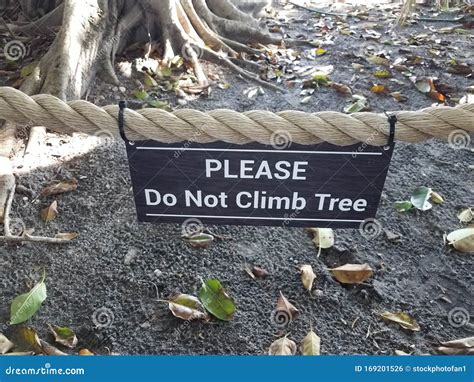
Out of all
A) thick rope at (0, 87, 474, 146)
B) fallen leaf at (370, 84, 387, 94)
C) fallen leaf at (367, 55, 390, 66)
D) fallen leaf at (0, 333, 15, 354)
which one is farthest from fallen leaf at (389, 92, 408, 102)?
fallen leaf at (0, 333, 15, 354)

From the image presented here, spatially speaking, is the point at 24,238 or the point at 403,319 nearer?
the point at 403,319

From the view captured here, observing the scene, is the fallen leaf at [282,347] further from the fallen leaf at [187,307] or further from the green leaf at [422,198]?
the green leaf at [422,198]

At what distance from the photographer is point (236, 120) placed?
2.36ft

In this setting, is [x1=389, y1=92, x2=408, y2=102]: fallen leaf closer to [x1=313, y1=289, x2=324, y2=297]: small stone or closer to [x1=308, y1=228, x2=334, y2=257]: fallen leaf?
[x1=308, y1=228, x2=334, y2=257]: fallen leaf

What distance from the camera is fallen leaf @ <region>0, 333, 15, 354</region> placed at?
3.70 ft

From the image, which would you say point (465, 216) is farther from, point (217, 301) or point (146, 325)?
point (146, 325)

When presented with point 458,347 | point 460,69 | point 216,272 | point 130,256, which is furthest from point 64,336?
point 460,69

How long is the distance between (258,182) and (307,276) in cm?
67

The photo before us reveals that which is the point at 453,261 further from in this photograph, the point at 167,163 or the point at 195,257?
the point at 167,163

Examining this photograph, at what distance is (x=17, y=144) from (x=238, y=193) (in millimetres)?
1300

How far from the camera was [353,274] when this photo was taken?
4.42 ft

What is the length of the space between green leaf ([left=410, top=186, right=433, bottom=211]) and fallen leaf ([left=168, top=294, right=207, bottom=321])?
2.84 feet

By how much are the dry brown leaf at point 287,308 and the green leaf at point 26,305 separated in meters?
0.64

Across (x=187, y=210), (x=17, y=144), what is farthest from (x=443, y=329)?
(x=17, y=144)
